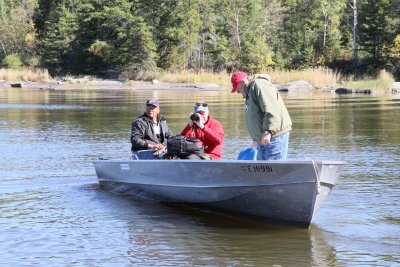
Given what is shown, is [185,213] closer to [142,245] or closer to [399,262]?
[142,245]

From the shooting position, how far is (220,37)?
63.0 meters

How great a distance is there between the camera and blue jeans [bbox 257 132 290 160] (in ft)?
28.5

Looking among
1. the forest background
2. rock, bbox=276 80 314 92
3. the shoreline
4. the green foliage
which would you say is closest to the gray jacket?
the shoreline

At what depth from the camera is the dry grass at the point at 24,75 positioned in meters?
62.8

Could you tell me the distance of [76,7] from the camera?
7044 centimetres

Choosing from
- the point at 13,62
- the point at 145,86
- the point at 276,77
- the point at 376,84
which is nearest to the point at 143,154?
the point at 376,84

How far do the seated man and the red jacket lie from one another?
3.42 ft

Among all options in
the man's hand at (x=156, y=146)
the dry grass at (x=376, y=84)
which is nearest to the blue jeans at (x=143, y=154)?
the man's hand at (x=156, y=146)

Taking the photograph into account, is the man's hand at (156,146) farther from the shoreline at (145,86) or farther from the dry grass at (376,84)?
the dry grass at (376,84)

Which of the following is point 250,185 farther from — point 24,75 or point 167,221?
point 24,75

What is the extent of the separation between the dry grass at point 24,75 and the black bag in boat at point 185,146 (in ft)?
176

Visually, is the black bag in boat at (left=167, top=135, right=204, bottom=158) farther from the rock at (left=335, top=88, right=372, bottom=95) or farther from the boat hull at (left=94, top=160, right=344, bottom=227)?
the rock at (left=335, top=88, right=372, bottom=95)

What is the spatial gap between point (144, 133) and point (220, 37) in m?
52.1

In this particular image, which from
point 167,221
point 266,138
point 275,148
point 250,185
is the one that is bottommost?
point 167,221
